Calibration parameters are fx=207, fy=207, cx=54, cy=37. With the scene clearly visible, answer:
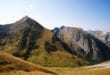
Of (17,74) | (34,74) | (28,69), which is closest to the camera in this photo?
(17,74)

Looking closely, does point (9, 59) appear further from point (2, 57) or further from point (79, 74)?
point (79, 74)

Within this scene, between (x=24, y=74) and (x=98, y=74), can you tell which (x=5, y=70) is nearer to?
(x=24, y=74)

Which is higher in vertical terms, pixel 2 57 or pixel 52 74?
pixel 2 57

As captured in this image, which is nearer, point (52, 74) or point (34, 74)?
point (34, 74)

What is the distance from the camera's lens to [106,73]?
5278 cm

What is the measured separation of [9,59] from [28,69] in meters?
6.78

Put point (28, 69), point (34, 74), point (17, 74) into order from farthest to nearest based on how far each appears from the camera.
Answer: point (28, 69) < point (34, 74) < point (17, 74)

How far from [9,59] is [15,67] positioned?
550 centimetres

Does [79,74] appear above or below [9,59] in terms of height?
below

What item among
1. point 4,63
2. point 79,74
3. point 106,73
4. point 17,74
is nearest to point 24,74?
point 17,74

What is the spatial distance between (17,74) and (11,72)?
6.74ft

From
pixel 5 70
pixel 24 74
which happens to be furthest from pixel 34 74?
pixel 5 70

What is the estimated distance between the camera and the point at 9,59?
60.5 meters

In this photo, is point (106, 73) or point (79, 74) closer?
point (106, 73)
